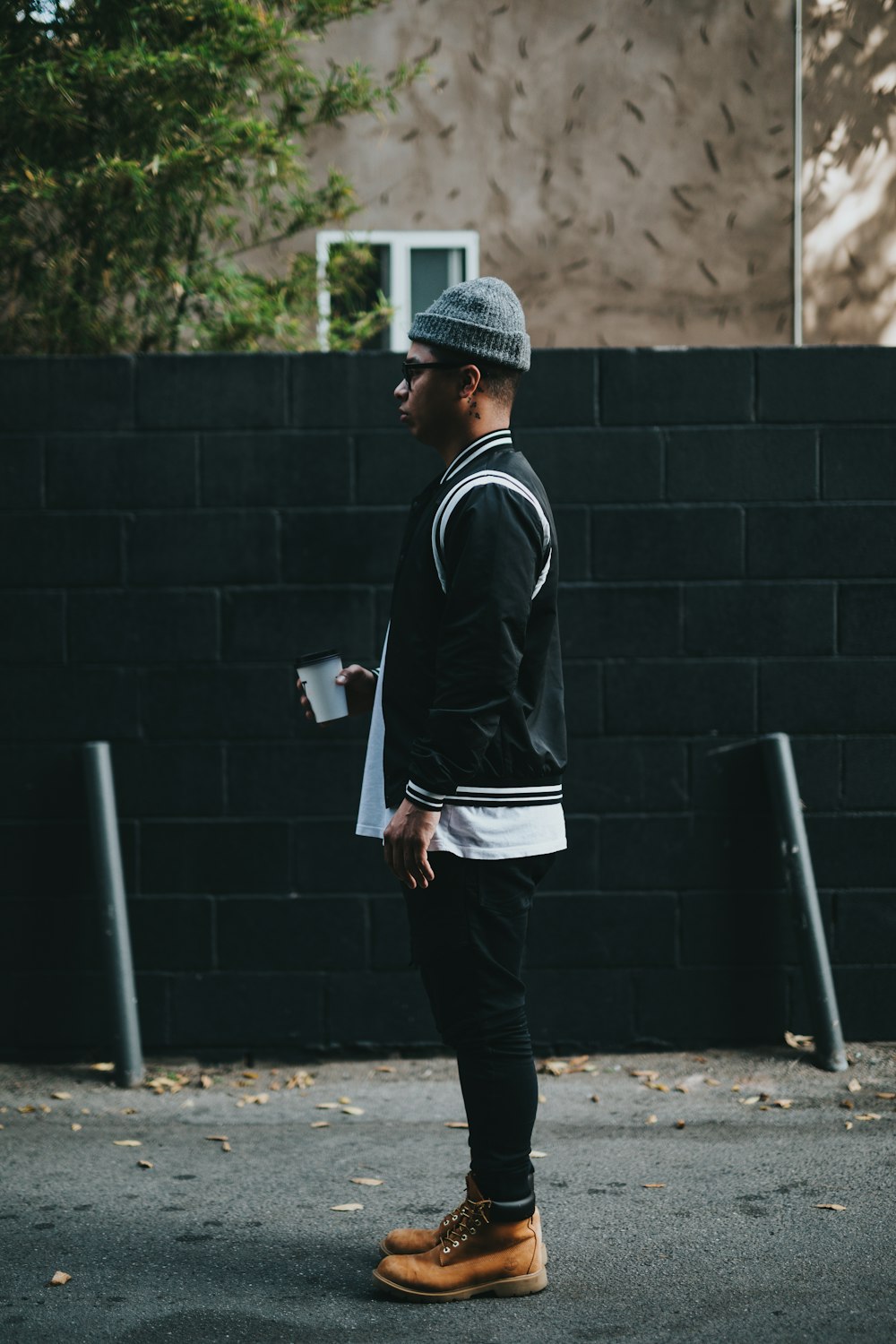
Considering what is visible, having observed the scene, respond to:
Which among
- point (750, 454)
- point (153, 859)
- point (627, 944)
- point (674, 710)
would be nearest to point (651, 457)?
point (750, 454)

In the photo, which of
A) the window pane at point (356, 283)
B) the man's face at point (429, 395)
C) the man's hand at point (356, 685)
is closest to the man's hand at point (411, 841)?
the man's hand at point (356, 685)

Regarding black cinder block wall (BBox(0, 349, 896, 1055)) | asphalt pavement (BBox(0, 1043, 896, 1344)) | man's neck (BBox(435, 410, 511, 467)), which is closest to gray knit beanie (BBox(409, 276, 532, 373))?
man's neck (BBox(435, 410, 511, 467))

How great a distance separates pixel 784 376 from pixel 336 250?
2633 mm

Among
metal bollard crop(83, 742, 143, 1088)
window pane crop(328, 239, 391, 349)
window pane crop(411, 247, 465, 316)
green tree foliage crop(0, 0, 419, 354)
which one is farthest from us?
window pane crop(411, 247, 465, 316)

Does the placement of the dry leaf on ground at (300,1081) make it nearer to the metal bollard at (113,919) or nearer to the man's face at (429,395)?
the metal bollard at (113,919)

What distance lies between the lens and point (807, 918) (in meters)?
4.39

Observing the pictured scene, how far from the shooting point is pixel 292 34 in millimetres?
5199

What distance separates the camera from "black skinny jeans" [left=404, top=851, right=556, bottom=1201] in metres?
2.85

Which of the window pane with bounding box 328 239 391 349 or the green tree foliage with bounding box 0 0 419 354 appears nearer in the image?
Answer: the green tree foliage with bounding box 0 0 419 354

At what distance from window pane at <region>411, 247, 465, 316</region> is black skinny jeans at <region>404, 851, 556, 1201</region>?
511 centimetres

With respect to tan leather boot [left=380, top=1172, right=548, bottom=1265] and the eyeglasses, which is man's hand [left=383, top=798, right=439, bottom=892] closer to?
tan leather boot [left=380, top=1172, right=548, bottom=1265]

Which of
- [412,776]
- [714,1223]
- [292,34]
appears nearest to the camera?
[412,776]

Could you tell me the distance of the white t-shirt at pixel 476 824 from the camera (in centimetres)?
284

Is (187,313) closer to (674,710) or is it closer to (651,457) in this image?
(651,457)
